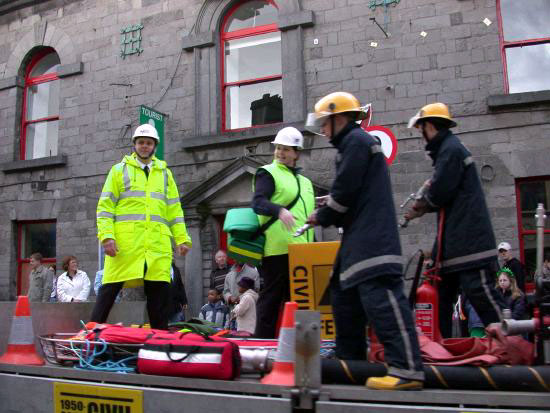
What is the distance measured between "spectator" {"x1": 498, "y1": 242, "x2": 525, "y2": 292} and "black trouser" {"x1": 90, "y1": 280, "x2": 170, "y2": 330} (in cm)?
586

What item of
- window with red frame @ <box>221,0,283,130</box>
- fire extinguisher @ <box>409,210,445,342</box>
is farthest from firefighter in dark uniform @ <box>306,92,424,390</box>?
window with red frame @ <box>221,0,283,130</box>

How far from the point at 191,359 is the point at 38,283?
30.8ft

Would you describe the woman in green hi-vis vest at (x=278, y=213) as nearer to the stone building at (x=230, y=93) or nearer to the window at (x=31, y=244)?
the stone building at (x=230, y=93)

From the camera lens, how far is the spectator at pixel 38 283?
11492mm

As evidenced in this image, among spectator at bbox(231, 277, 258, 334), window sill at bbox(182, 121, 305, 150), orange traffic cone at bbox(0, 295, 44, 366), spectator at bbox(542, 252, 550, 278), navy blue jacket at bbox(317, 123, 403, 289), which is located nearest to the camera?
navy blue jacket at bbox(317, 123, 403, 289)

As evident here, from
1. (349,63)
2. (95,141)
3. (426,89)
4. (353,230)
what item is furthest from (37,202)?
(353,230)

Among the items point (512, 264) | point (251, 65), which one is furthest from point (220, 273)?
point (512, 264)

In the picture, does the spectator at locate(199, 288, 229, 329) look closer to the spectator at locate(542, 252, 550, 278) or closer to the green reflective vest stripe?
the green reflective vest stripe

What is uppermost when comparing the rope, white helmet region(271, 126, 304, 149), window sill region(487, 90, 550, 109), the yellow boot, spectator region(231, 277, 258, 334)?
window sill region(487, 90, 550, 109)

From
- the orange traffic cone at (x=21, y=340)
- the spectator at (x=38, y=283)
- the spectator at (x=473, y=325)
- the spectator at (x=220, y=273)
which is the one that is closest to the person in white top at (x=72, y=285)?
the spectator at (x=38, y=283)

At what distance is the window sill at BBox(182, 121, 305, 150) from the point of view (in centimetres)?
1110

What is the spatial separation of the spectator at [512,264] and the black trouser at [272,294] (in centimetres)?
537

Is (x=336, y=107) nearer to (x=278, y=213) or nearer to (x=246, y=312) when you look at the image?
(x=278, y=213)

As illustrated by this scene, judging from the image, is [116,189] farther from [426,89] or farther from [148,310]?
[426,89]
